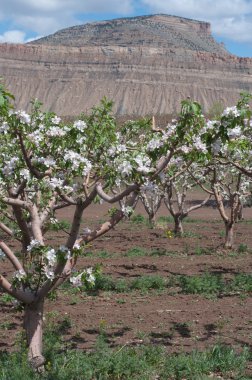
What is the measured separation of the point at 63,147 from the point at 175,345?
3086mm

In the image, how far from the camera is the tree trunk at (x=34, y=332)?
695 centimetres

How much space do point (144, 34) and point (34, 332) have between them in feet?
544

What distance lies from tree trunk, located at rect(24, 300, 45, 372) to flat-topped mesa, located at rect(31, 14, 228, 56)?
159 meters

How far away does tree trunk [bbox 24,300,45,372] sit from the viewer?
6.95 metres

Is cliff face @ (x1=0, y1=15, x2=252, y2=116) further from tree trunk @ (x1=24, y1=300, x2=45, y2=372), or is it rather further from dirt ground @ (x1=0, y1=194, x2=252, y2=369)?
tree trunk @ (x1=24, y1=300, x2=45, y2=372)

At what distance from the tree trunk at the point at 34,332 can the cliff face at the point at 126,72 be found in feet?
423

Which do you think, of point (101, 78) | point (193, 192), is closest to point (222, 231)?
point (193, 192)

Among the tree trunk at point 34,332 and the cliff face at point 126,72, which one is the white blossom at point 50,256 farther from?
the cliff face at point 126,72

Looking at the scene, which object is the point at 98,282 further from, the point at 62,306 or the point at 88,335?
the point at 88,335

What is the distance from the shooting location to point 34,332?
23.1 feet

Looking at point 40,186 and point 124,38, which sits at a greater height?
point 124,38

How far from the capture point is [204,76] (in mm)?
153875

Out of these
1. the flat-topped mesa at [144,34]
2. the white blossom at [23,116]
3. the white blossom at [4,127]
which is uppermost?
the flat-topped mesa at [144,34]

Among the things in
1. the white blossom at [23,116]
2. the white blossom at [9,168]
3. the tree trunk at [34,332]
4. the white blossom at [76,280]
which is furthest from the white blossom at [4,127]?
the tree trunk at [34,332]
